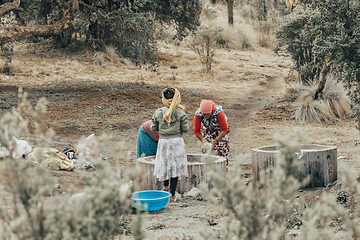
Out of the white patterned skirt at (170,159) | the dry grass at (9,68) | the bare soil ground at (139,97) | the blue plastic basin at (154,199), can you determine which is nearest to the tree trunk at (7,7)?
the bare soil ground at (139,97)

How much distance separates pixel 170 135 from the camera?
5797mm

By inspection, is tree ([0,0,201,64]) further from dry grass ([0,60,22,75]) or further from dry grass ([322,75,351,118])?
dry grass ([322,75,351,118])

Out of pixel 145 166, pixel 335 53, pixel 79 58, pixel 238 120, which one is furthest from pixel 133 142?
pixel 79 58

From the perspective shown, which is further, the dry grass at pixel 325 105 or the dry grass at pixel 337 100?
the dry grass at pixel 337 100

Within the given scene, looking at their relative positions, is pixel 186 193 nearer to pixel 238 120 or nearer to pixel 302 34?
pixel 238 120

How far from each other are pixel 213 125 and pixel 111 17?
7.30 m

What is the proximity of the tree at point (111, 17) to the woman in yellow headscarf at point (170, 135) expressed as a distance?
696 cm

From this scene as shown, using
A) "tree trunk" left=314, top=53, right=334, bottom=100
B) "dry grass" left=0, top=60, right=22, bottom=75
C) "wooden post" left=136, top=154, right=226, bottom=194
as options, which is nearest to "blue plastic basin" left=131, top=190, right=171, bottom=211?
"wooden post" left=136, top=154, right=226, bottom=194

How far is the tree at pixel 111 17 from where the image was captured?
39.5 ft

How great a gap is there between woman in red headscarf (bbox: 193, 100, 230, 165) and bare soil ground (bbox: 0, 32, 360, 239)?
1108 millimetres

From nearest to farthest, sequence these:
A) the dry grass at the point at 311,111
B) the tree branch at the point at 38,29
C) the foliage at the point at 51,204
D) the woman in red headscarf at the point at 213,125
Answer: the foliage at the point at 51,204 < the woman in red headscarf at the point at 213,125 < the tree branch at the point at 38,29 < the dry grass at the point at 311,111

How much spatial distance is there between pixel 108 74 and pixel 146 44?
9.03 feet

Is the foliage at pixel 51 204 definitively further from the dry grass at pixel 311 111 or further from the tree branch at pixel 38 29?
the dry grass at pixel 311 111

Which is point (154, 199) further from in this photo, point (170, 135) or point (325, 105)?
point (325, 105)
